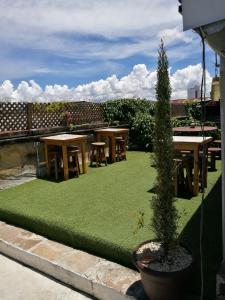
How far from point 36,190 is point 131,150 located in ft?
16.4

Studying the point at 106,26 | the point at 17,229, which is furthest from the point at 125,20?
the point at 17,229

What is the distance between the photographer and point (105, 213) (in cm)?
426

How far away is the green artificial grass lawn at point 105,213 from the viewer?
129 inches

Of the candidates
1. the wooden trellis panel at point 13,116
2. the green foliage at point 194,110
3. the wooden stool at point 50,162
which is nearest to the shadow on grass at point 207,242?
the wooden stool at point 50,162

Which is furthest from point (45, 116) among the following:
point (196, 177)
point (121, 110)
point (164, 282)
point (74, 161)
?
point (164, 282)

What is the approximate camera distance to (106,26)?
22.9 feet

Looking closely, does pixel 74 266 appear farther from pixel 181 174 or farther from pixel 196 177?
pixel 181 174

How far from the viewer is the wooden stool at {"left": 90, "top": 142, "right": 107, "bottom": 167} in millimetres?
7914

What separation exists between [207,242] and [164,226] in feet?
3.12

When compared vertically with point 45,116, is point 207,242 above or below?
below

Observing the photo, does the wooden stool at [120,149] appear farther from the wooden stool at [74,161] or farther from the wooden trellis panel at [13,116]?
the wooden trellis panel at [13,116]

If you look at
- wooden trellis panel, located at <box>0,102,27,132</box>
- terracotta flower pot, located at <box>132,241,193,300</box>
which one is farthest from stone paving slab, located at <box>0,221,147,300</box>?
wooden trellis panel, located at <box>0,102,27,132</box>

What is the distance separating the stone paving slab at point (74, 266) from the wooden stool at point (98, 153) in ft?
13.1

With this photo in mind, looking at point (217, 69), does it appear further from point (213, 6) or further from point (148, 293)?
point (148, 293)
